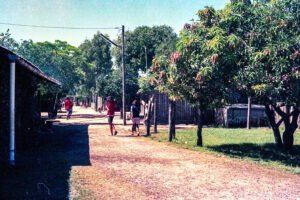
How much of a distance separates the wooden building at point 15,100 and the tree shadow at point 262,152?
6953 millimetres

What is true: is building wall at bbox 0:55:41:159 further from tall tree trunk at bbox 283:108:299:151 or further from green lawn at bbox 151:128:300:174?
tall tree trunk at bbox 283:108:299:151

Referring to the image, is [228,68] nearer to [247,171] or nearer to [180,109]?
[247,171]

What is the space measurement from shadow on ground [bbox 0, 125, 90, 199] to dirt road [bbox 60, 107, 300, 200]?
0.24 m

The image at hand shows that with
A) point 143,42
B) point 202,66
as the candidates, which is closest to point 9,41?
point 143,42

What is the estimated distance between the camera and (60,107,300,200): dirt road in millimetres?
4855

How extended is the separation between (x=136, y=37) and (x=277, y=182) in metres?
31.9

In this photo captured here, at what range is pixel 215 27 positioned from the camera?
8.39 m

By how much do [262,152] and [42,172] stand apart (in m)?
7.62

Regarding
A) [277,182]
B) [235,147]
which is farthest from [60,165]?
[235,147]

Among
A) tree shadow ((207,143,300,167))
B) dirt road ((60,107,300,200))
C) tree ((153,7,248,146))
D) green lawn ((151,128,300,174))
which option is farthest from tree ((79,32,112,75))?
dirt road ((60,107,300,200))

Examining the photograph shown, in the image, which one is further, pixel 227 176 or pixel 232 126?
pixel 232 126

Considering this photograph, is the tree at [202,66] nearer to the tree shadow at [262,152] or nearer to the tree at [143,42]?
the tree shadow at [262,152]

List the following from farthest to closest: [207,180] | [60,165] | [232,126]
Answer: [232,126] < [60,165] < [207,180]

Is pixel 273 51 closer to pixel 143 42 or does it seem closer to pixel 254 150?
pixel 254 150
